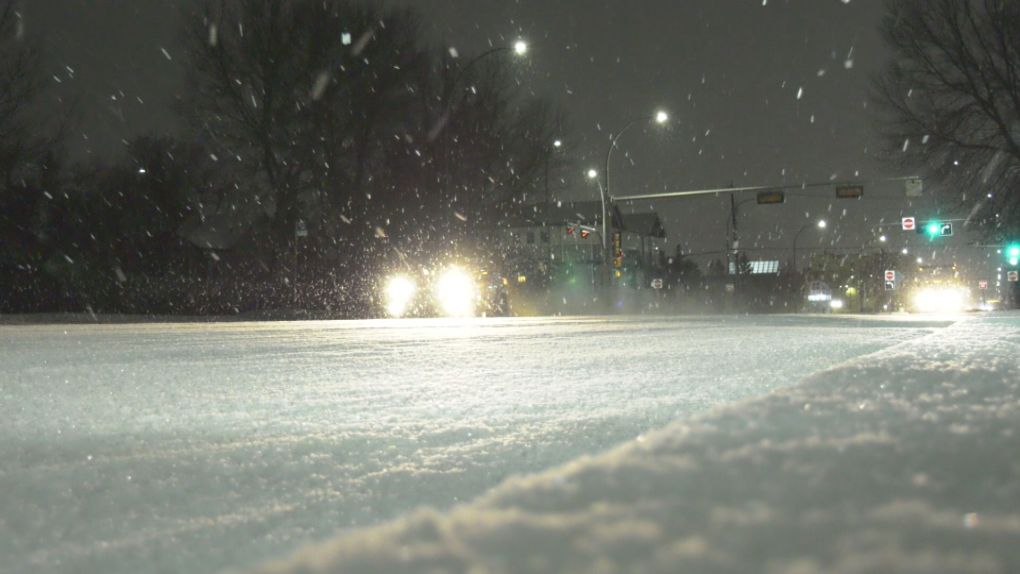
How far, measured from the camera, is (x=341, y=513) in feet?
6.53

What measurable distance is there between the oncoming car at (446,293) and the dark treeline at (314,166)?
71cm

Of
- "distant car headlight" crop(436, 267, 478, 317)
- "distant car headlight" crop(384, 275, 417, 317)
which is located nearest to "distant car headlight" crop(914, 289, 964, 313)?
"distant car headlight" crop(436, 267, 478, 317)

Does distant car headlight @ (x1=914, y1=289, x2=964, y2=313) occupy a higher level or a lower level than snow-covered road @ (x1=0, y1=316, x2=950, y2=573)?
higher

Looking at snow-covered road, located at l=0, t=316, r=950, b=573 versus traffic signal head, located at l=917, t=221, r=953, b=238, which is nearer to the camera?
snow-covered road, located at l=0, t=316, r=950, b=573

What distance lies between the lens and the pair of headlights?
108 ft

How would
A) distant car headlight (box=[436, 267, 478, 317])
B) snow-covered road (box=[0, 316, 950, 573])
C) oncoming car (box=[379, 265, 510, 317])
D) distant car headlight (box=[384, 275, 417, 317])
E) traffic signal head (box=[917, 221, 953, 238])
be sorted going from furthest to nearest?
traffic signal head (box=[917, 221, 953, 238]) < distant car headlight (box=[436, 267, 478, 317]) < oncoming car (box=[379, 265, 510, 317]) < distant car headlight (box=[384, 275, 417, 317]) < snow-covered road (box=[0, 316, 950, 573])

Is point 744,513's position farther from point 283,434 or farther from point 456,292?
point 456,292

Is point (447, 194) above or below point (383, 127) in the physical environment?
below

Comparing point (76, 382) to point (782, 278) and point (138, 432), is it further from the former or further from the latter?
point (782, 278)

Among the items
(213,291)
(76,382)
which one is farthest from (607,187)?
(76,382)

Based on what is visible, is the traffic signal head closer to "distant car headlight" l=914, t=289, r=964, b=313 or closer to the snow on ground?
"distant car headlight" l=914, t=289, r=964, b=313

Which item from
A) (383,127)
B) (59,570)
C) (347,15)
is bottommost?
(59,570)

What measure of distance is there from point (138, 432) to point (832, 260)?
11679cm

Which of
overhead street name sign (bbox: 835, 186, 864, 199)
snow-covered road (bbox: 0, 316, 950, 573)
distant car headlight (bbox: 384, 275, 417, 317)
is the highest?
overhead street name sign (bbox: 835, 186, 864, 199)
